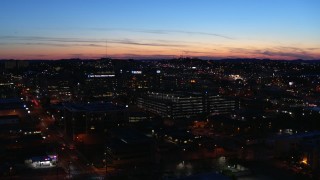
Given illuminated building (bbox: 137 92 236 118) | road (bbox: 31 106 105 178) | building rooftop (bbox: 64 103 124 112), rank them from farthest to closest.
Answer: illuminated building (bbox: 137 92 236 118) → building rooftop (bbox: 64 103 124 112) → road (bbox: 31 106 105 178)

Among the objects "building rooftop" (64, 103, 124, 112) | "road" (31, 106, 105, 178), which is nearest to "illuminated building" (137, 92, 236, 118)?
"building rooftop" (64, 103, 124, 112)

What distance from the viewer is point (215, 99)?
1764 cm

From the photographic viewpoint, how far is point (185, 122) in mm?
15133

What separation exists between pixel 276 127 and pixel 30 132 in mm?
8255

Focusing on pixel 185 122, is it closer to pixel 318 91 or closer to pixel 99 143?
pixel 99 143

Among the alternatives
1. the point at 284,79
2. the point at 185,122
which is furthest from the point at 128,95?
the point at 284,79

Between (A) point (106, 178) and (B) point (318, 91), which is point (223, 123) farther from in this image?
(B) point (318, 91)

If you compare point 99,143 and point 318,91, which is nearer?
point 99,143

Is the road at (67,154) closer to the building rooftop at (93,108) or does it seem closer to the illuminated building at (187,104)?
the building rooftop at (93,108)

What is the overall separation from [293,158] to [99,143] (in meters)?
5.57

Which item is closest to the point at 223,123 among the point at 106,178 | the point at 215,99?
the point at 215,99

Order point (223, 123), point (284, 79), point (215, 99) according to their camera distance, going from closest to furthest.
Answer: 1. point (223, 123)
2. point (215, 99)
3. point (284, 79)

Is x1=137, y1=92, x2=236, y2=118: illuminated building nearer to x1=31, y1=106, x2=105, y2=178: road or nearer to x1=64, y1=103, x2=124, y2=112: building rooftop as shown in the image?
x1=64, y1=103, x2=124, y2=112: building rooftop

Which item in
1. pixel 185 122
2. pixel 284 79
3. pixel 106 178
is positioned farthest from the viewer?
pixel 284 79
